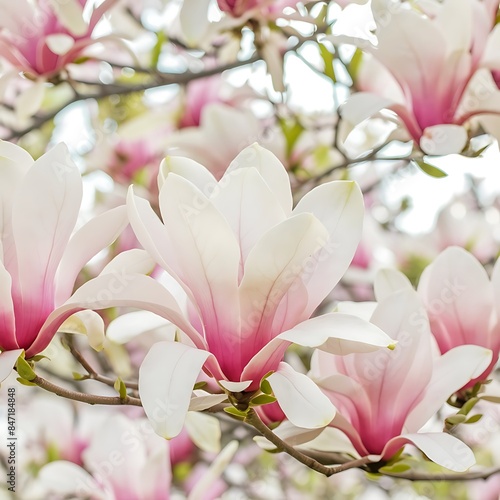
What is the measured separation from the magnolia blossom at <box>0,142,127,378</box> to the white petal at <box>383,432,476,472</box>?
301mm

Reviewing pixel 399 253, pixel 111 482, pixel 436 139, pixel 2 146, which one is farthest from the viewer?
pixel 399 253

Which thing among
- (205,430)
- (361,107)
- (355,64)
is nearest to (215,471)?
(205,430)

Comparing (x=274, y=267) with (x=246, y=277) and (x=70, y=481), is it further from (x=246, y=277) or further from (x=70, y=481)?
(x=70, y=481)

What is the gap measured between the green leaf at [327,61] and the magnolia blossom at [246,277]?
503 millimetres

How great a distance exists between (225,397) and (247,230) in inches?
5.3

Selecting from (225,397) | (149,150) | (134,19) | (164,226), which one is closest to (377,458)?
(225,397)

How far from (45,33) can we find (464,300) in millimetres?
656

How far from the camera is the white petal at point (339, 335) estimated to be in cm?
56

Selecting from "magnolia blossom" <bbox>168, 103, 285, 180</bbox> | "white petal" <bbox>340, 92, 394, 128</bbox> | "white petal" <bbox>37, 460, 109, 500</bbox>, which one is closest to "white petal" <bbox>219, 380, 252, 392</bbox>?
"white petal" <bbox>340, 92, 394, 128</bbox>

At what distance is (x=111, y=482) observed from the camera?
3.25 ft

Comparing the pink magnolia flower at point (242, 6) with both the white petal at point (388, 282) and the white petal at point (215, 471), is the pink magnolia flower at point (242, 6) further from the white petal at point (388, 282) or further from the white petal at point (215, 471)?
the white petal at point (215, 471)

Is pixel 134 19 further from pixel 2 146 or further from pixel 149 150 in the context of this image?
pixel 2 146

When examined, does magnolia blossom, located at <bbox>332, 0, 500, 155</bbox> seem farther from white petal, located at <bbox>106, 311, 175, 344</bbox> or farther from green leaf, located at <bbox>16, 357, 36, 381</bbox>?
green leaf, located at <bbox>16, 357, 36, 381</bbox>

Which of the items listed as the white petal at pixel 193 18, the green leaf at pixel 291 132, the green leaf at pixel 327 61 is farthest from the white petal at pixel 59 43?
the green leaf at pixel 291 132
